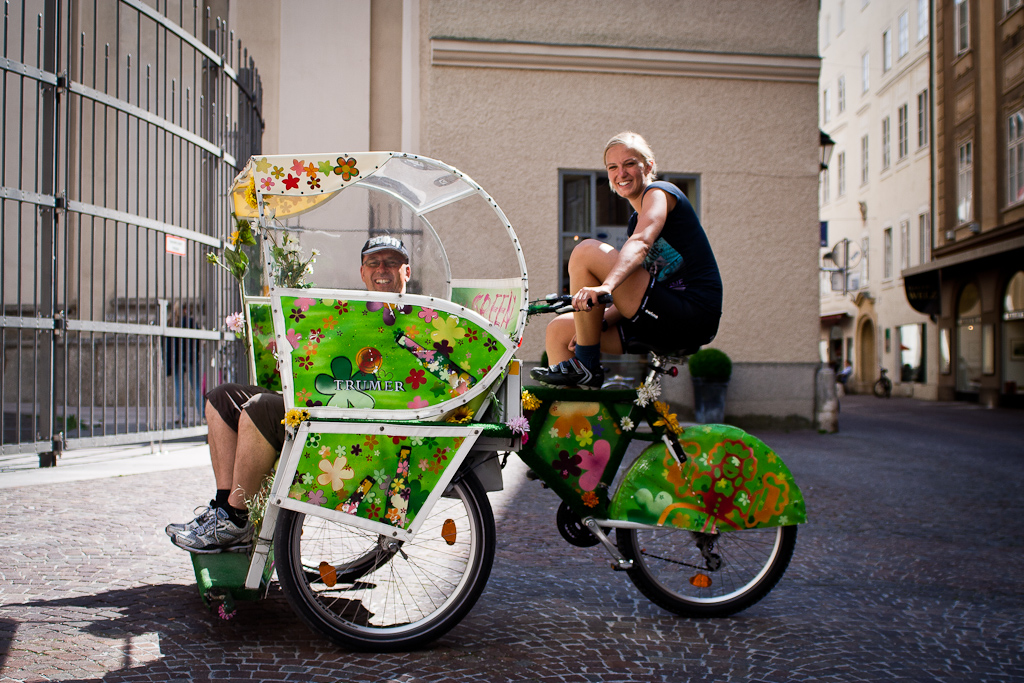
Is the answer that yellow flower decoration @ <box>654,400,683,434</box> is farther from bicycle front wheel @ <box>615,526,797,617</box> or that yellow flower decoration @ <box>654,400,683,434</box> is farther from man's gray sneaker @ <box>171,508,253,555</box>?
man's gray sneaker @ <box>171,508,253,555</box>

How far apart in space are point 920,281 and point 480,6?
2042 cm

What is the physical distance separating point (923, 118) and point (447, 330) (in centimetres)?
2829

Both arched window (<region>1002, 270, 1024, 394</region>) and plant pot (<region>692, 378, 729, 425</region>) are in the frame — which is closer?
plant pot (<region>692, 378, 729, 425</region>)

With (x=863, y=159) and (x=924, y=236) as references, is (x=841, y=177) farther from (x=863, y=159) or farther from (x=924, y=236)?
(x=924, y=236)

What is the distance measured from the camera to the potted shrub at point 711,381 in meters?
10.7

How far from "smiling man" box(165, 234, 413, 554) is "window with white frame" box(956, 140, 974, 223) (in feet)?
79.6

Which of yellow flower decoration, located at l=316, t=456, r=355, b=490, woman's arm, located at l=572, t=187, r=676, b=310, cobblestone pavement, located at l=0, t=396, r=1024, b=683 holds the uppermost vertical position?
woman's arm, located at l=572, t=187, r=676, b=310

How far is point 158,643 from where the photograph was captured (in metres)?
2.92

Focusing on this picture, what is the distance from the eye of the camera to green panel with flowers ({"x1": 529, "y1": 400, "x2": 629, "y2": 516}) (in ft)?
10.7

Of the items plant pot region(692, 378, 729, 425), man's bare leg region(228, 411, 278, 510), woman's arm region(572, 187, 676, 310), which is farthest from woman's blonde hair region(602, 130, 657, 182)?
plant pot region(692, 378, 729, 425)

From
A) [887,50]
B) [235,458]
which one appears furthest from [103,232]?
[887,50]

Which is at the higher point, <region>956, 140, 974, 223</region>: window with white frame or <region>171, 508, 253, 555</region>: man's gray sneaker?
<region>956, 140, 974, 223</region>: window with white frame

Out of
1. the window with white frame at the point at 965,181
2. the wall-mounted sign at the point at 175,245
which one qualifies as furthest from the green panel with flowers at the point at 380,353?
the window with white frame at the point at 965,181

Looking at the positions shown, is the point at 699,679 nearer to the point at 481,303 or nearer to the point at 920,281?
the point at 481,303
